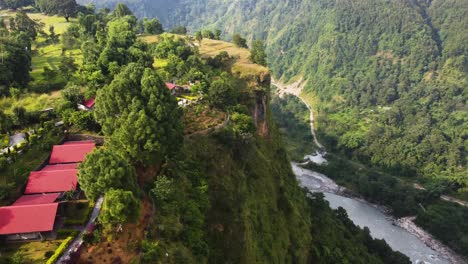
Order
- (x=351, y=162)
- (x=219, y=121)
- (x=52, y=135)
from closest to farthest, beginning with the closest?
(x=52, y=135) → (x=219, y=121) → (x=351, y=162)

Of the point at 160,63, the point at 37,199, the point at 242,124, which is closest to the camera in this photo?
the point at 37,199

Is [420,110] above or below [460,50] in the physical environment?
below

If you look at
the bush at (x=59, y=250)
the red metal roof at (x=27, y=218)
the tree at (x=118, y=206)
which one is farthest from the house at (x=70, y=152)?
the tree at (x=118, y=206)

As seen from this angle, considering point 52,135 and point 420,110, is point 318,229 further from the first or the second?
point 420,110

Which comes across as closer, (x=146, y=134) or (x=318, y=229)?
(x=146, y=134)

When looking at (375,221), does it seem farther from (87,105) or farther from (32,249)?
(32,249)

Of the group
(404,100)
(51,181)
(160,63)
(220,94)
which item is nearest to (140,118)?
(51,181)

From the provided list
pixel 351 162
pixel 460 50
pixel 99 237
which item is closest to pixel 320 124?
pixel 351 162
